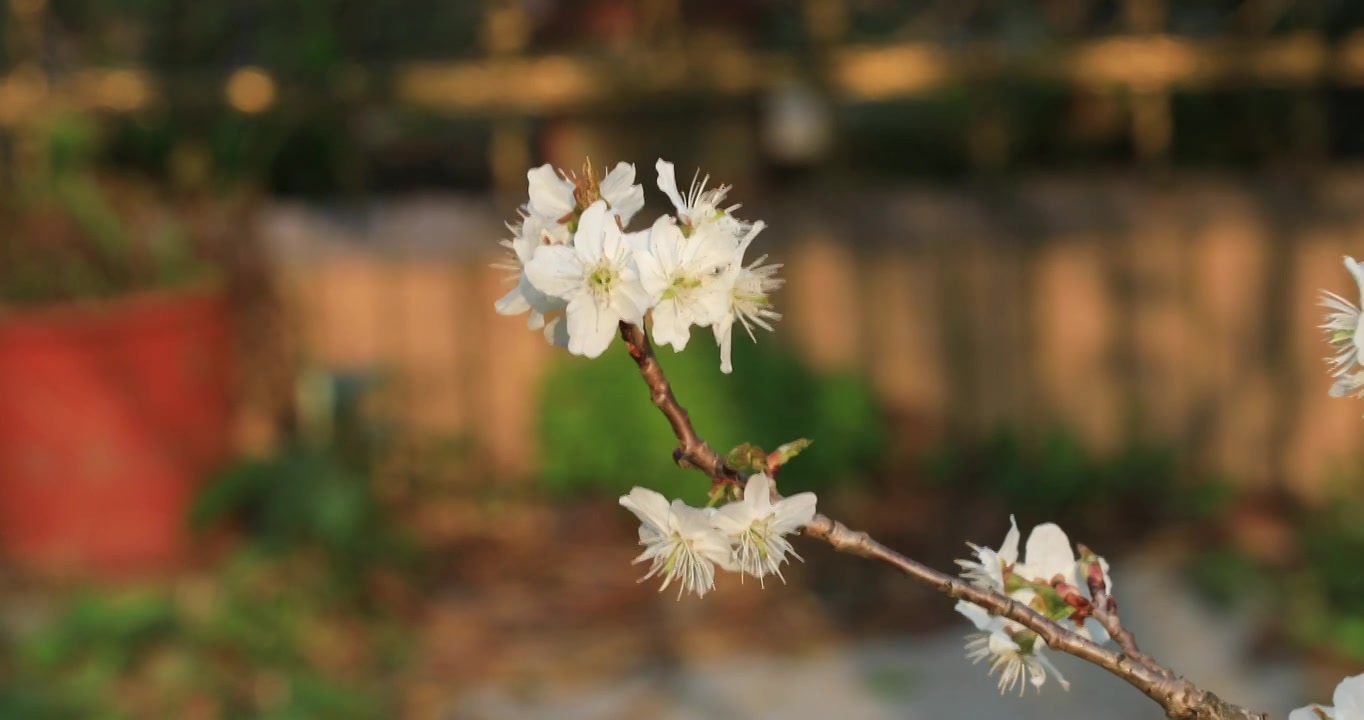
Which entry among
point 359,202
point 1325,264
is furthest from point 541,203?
point 359,202

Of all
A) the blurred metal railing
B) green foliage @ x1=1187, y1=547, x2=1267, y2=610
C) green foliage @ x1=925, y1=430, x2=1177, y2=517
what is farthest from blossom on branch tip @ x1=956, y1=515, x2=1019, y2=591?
the blurred metal railing

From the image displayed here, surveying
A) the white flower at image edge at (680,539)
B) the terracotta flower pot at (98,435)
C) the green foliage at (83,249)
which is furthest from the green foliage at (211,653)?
the white flower at image edge at (680,539)

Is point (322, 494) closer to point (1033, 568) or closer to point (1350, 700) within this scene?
point (1033, 568)

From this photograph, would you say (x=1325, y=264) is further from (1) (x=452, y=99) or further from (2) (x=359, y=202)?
(2) (x=359, y=202)

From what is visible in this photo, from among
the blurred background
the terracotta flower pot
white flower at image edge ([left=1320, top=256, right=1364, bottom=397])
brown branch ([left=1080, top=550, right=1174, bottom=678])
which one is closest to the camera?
white flower at image edge ([left=1320, top=256, right=1364, bottom=397])

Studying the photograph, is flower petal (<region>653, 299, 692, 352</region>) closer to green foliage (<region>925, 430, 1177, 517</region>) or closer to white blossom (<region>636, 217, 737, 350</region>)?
white blossom (<region>636, 217, 737, 350</region>)

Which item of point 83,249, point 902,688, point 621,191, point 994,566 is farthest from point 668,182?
point 83,249
